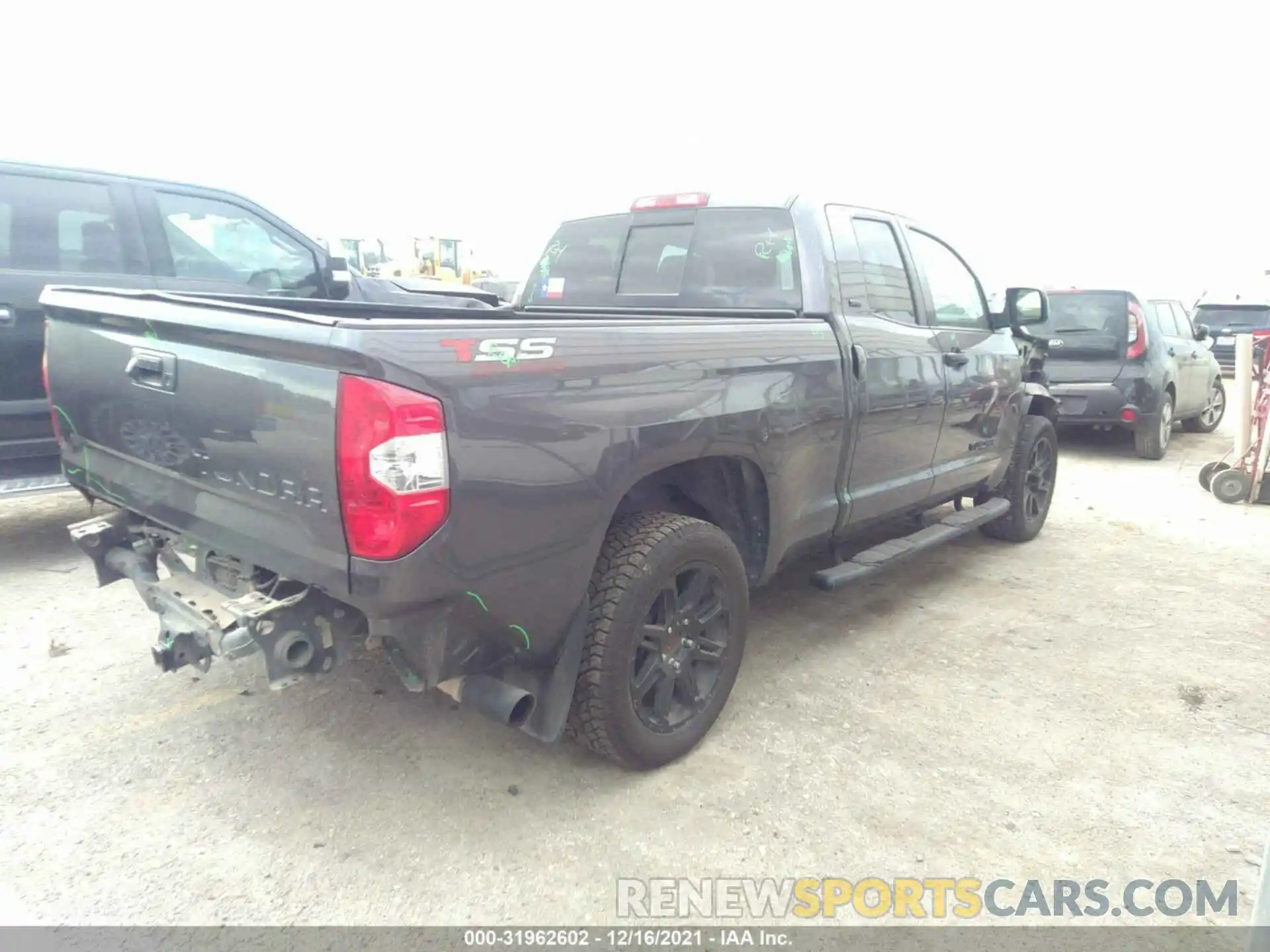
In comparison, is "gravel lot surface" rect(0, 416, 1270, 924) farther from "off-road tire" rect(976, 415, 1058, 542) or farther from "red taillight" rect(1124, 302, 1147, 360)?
"red taillight" rect(1124, 302, 1147, 360)

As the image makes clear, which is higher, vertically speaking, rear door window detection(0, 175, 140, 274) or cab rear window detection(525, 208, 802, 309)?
rear door window detection(0, 175, 140, 274)

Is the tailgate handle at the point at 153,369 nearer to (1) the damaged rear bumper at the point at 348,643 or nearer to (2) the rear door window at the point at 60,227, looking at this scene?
(1) the damaged rear bumper at the point at 348,643

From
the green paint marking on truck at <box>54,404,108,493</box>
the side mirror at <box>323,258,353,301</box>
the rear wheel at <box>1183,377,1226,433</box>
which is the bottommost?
the rear wheel at <box>1183,377,1226,433</box>

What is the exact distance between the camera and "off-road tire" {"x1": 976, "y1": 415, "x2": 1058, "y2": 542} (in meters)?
5.38

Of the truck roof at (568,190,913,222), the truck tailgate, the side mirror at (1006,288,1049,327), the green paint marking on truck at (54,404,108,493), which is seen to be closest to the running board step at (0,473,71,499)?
the green paint marking on truck at (54,404,108,493)

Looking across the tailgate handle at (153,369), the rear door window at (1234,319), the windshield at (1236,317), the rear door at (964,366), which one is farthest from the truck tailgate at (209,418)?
the windshield at (1236,317)

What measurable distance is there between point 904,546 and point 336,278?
4.20 m

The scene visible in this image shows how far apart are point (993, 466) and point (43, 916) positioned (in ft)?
15.6

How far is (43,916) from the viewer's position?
2186mm

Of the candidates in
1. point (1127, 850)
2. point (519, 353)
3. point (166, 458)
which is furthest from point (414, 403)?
point (1127, 850)

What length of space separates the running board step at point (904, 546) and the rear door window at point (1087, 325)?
4143 mm

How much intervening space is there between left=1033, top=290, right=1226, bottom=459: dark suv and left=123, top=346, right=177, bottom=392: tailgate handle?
25.7 ft

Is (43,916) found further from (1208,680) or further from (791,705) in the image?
(1208,680)

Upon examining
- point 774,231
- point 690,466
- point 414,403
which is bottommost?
point 690,466
